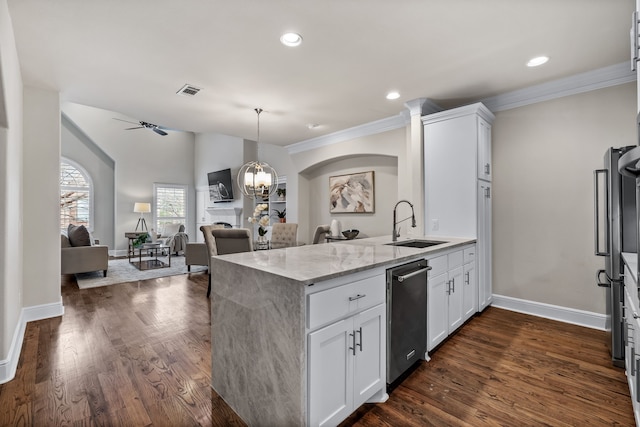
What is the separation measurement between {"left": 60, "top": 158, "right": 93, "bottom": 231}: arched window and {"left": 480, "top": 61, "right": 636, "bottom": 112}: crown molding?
956cm

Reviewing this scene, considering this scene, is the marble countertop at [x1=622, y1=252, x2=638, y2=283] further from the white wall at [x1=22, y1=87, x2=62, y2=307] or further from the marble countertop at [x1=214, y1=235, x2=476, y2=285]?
the white wall at [x1=22, y1=87, x2=62, y2=307]

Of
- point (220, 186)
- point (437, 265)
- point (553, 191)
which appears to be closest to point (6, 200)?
point (437, 265)

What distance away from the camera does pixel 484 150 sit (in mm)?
3477

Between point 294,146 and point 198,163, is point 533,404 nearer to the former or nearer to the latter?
point 294,146

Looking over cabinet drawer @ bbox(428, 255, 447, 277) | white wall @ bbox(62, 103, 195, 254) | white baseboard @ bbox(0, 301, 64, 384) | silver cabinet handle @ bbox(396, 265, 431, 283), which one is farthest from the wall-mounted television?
silver cabinet handle @ bbox(396, 265, 431, 283)

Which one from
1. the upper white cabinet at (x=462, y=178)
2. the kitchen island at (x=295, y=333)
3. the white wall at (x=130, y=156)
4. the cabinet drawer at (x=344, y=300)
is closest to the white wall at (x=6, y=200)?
the kitchen island at (x=295, y=333)

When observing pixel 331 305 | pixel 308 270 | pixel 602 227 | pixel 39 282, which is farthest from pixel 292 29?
pixel 39 282

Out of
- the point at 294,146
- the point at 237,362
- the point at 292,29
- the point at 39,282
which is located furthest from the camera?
the point at 294,146

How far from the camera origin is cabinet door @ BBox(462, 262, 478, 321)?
3.00 m

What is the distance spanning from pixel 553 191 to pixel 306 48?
300cm

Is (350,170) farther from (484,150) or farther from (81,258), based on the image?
(81,258)

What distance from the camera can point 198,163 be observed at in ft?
32.3

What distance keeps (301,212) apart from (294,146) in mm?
1409

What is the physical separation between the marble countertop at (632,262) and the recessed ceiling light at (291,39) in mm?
2576
